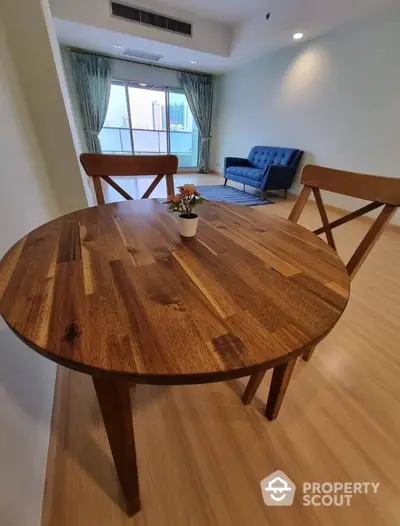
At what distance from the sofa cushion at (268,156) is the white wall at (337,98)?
0.74 ft

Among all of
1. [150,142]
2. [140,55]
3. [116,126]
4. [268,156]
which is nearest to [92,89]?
[116,126]

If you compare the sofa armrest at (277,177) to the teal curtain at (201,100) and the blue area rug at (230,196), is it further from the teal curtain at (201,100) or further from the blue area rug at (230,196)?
the teal curtain at (201,100)

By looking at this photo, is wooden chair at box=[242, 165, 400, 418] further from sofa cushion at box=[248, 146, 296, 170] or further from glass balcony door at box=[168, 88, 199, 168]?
glass balcony door at box=[168, 88, 199, 168]

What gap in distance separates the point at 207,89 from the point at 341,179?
20.3 ft

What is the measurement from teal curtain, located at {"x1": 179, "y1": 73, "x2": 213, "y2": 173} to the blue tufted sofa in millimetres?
1906

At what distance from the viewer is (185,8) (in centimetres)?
368

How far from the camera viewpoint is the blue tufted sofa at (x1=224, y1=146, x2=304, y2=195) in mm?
3994

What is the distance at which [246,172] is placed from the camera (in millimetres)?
4410

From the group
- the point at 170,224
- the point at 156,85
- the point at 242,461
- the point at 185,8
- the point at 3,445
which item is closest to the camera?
the point at 3,445

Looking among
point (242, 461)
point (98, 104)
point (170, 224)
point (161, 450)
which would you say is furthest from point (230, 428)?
point (98, 104)

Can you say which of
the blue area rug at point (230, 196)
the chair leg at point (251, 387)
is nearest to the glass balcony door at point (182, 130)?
the blue area rug at point (230, 196)

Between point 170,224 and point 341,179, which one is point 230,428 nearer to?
point 170,224

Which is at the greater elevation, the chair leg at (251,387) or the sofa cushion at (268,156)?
the sofa cushion at (268,156)

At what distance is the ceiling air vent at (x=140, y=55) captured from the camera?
439cm
